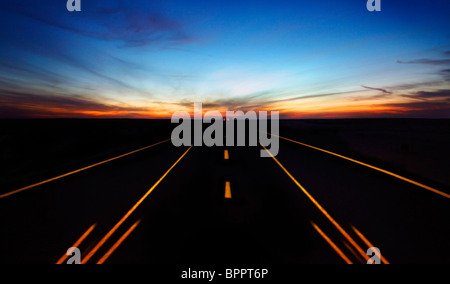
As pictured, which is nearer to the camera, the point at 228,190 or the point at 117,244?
the point at 117,244

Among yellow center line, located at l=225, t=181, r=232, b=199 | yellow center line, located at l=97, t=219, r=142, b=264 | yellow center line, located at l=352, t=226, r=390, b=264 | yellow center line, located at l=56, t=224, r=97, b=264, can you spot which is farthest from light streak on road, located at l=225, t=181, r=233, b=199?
yellow center line, located at l=56, t=224, r=97, b=264

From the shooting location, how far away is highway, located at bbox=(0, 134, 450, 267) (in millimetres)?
3857

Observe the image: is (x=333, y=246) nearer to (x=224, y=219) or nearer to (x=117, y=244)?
(x=224, y=219)

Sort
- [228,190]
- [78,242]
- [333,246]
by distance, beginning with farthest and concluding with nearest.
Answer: [228,190], [78,242], [333,246]

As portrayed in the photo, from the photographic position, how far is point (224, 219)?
16.6ft

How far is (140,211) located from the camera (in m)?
5.64

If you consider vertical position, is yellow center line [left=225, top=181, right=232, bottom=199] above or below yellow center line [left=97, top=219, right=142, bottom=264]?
above

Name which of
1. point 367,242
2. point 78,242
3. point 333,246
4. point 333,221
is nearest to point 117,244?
point 78,242

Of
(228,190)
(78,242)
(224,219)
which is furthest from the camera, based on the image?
(228,190)

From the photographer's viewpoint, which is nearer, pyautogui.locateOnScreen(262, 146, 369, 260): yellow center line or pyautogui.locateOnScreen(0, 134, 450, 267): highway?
pyautogui.locateOnScreen(0, 134, 450, 267): highway

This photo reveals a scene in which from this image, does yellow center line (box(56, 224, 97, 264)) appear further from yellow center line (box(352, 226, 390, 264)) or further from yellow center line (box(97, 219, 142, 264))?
yellow center line (box(352, 226, 390, 264))

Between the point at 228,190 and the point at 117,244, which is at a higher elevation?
the point at 228,190
